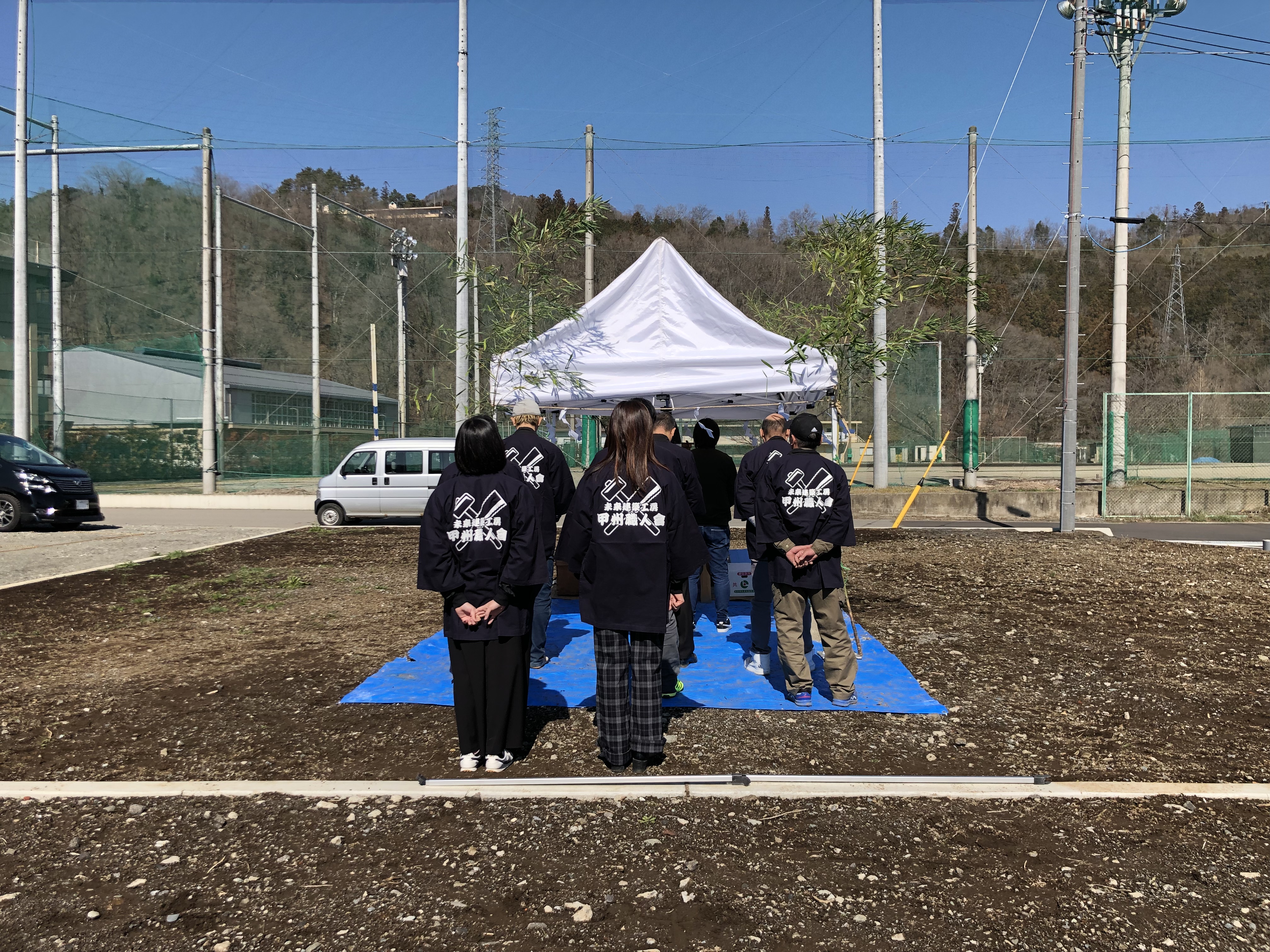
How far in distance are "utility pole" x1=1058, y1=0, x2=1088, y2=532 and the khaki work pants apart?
398 inches

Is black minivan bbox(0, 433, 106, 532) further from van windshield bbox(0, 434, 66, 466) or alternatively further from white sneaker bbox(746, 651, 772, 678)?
white sneaker bbox(746, 651, 772, 678)

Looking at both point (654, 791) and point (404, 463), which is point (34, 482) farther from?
point (654, 791)

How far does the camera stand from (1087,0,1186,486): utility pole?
18844 mm

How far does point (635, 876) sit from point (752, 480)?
3.20 meters

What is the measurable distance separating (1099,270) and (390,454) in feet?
157

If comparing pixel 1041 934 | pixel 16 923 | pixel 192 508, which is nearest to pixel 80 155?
pixel 192 508

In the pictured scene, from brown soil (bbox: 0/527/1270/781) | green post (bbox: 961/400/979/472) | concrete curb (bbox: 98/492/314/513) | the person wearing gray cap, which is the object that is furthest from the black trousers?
green post (bbox: 961/400/979/472)

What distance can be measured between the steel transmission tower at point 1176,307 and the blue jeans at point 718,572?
35.2 m

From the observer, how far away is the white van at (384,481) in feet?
56.4

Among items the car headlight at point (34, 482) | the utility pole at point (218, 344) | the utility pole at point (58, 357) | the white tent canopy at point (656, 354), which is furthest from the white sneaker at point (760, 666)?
the utility pole at point (58, 357)

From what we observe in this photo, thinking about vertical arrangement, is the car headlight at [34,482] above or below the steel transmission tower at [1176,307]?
below

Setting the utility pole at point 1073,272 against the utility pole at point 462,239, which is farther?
the utility pole at point 1073,272

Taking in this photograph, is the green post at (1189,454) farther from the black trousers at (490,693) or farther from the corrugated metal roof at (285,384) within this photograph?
the corrugated metal roof at (285,384)

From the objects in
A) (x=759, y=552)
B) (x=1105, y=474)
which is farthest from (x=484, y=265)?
(x=1105, y=474)
